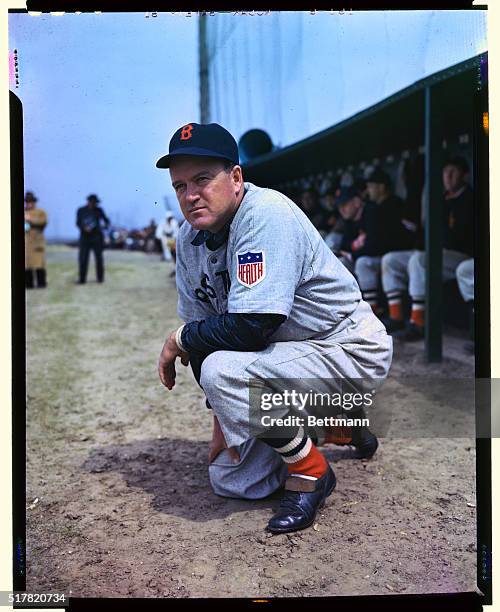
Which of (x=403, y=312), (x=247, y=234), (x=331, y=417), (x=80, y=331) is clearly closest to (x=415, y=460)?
(x=331, y=417)

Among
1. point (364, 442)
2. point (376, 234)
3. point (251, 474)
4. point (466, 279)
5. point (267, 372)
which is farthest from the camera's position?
point (376, 234)

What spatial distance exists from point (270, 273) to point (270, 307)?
0.33 feet

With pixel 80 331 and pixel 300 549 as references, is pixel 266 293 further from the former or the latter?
pixel 80 331

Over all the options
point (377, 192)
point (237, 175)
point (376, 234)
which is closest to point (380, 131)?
point (377, 192)

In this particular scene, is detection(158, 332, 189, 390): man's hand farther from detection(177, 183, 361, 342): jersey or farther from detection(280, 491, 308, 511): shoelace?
detection(280, 491, 308, 511): shoelace

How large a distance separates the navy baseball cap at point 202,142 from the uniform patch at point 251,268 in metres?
0.30

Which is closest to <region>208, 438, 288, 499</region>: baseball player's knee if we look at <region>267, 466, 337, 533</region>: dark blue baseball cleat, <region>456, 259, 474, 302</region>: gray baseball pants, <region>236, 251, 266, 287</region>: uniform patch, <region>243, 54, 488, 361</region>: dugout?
<region>267, 466, 337, 533</region>: dark blue baseball cleat

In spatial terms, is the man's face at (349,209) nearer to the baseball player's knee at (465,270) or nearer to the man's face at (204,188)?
the baseball player's knee at (465,270)

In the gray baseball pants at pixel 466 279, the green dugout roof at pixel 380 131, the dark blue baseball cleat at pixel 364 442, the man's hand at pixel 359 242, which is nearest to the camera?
the dark blue baseball cleat at pixel 364 442

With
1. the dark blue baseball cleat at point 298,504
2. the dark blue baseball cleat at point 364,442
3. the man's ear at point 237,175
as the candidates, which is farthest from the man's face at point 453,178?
A: the dark blue baseball cleat at point 298,504

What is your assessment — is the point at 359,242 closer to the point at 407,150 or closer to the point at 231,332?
the point at 407,150

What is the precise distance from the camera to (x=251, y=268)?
1894 mm

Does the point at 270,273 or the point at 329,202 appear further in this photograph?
the point at 329,202

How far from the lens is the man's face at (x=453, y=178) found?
13.4 ft
